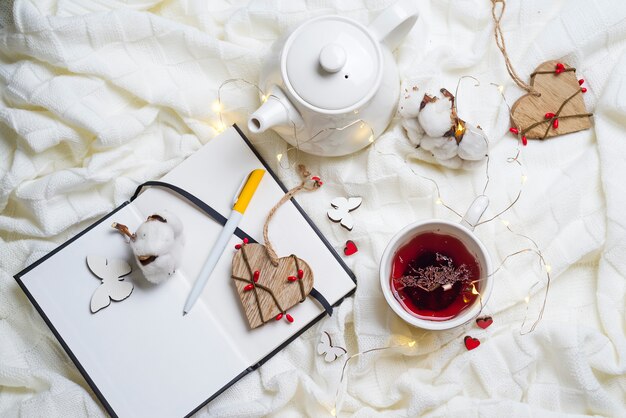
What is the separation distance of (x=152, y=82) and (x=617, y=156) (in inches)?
28.1

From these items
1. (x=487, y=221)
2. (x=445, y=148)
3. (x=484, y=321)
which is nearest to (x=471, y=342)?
(x=484, y=321)

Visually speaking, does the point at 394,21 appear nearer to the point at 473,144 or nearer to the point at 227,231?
the point at 473,144

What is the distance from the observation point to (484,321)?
932 millimetres

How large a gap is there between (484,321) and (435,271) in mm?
110

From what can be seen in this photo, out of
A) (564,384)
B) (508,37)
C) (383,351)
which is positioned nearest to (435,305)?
(383,351)

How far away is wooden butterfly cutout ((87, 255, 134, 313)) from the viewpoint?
932mm

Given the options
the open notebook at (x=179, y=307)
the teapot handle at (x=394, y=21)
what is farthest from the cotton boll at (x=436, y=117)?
the open notebook at (x=179, y=307)

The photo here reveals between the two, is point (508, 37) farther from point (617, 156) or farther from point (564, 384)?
point (564, 384)

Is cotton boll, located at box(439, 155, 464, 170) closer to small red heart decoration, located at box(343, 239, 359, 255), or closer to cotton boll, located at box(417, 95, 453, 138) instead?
cotton boll, located at box(417, 95, 453, 138)

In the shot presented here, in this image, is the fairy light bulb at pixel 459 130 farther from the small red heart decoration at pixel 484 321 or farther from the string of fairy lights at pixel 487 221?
the small red heart decoration at pixel 484 321

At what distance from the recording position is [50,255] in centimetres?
94

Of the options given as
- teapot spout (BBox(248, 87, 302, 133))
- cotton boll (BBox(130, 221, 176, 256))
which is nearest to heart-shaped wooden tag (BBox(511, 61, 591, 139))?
teapot spout (BBox(248, 87, 302, 133))

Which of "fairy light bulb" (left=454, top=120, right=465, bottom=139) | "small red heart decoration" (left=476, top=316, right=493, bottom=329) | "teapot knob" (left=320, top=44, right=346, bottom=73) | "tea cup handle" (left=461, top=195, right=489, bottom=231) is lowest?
"small red heart decoration" (left=476, top=316, right=493, bottom=329)

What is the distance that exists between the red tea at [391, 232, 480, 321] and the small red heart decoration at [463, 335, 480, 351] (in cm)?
7
